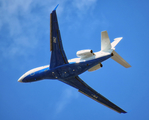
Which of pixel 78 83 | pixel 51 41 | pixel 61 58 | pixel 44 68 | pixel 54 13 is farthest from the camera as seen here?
pixel 78 83

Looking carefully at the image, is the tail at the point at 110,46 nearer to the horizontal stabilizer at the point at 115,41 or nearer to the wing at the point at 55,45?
the horizontal stabilizer at the point at 115,41

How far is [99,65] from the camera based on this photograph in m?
32.5

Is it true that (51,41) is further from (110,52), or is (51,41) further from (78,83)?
(78,83)

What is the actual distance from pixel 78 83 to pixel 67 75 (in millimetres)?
4163

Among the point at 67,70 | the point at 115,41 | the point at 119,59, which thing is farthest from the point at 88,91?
the point at 115,41

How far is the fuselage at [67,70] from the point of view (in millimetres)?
30109

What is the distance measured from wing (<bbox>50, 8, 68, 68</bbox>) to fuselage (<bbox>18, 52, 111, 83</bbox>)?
839 mm

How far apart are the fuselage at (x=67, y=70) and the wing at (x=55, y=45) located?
33.0 inches

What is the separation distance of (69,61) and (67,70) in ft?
4.35

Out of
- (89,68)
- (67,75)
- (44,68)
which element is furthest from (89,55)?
(44,68)

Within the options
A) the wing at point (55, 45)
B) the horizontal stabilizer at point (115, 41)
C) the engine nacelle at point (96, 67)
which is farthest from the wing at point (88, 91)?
the horizontal stabilizer at point (115, 41)

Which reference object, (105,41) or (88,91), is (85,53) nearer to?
A: (105,41)

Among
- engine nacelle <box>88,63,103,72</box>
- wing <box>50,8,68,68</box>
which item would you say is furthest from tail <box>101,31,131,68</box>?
wing <box>50,8,68,68</box>

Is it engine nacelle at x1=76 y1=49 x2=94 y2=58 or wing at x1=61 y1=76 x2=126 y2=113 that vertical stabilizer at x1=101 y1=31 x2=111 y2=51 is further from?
wing at x1=61 y1=76 x2=126 y2=113
